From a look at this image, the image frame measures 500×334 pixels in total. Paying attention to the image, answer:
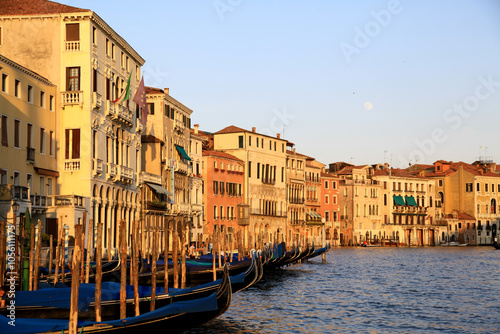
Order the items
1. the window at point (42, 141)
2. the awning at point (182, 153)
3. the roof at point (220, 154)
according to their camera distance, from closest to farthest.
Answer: the window at point (42, 141)
the awning at point (182, 153)
the roof at point (220, 154)

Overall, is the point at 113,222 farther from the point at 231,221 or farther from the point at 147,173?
the point at 231,221

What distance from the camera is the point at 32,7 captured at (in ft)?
106

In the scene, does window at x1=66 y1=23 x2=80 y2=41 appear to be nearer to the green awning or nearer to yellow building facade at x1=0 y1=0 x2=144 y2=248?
yellow building facade at x1=0 y1=0 x2=144 y2=248

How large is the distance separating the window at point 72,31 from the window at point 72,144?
3.75 m

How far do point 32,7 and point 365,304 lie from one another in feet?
61.0

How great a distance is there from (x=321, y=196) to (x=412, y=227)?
1623 centimetres

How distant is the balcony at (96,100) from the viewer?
31.8m

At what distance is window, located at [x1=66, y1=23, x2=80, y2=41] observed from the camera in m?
31.5

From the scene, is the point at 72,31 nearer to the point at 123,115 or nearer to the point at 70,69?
the point at 70,69

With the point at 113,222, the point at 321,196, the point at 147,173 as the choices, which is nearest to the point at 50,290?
the point at 113,222

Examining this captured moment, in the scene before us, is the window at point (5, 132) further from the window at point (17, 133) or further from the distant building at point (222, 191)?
the distant building at point (222, 191)

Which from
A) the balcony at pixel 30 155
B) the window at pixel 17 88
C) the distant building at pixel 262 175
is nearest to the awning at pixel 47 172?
the balcony at pixel 30 155

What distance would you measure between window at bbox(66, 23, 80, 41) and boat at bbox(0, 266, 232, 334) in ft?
59.5

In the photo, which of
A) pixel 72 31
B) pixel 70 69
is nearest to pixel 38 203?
pixel 70 69
